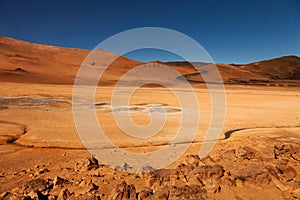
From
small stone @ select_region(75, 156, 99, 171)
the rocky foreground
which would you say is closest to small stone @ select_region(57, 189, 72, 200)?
the rocky foreground

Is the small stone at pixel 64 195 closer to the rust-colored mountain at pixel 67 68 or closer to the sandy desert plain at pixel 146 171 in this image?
the sandy desert plain at pixel 146 171

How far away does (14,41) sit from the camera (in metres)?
57.2

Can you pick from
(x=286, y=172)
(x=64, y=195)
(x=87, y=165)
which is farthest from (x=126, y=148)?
(x=286, y=172)

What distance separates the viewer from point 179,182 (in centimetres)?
373

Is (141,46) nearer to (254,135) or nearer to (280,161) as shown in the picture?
(254,135)

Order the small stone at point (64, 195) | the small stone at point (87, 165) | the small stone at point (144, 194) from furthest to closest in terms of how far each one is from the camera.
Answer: the small stone at point (87, 165), the small stone at point (64, 195), the small stone at point (144, 194)

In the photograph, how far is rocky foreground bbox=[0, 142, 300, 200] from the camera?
3.23 m

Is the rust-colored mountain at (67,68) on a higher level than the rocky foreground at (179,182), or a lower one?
higher

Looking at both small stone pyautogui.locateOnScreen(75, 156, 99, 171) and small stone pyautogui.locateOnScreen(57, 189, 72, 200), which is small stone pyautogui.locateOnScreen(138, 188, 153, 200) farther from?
small stone pyautogui.locateOnScreen(75, 156, 99, 171)

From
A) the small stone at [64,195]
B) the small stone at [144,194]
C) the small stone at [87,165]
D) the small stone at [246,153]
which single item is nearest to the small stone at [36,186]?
the small stone at [64,195]

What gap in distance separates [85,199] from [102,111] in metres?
8.77

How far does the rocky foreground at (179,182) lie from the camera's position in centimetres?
Result: 323

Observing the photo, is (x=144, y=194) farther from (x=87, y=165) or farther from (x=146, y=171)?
(x=87, y=165)

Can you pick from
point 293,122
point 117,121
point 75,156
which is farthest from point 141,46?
point 293,122
